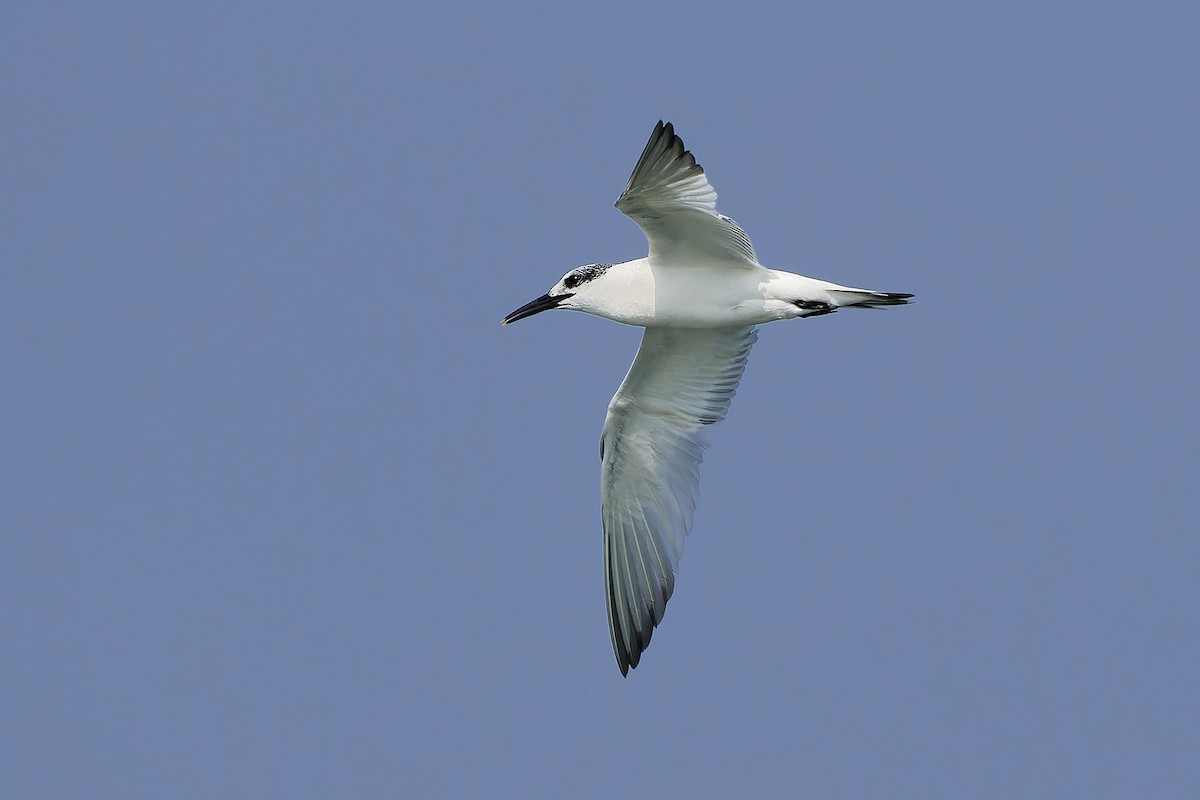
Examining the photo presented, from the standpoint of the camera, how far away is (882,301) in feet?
37.6

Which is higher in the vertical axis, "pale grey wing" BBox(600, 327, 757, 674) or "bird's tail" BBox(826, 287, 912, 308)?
"bird's tail" BBox(826, 287, 912, 308)

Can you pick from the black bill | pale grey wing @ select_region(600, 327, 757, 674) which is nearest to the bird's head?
the black bill

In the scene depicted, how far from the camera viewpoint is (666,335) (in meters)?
12.5

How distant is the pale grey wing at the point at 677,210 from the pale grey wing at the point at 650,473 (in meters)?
1.31

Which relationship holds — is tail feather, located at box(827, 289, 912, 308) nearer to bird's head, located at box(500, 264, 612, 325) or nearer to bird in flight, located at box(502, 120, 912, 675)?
bird in flight, located at box(502, 120, 912, 675)

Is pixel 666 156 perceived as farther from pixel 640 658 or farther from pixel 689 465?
pixel 640 658

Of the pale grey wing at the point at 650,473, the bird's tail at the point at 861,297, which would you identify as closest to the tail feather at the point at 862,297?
the bird's tail at the point at 861,297

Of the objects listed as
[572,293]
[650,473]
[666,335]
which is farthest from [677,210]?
[650,473]

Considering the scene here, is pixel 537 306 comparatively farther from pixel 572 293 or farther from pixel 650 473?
pixel 650 473

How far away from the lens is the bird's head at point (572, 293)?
11836 millimetres

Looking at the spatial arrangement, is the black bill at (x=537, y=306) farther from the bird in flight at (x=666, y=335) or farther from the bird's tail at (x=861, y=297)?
the bird's tail at (x=861, y=297)

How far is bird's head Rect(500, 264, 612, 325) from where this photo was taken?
1184cm

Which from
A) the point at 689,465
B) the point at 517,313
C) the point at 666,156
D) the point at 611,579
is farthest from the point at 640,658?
the point at 666,156

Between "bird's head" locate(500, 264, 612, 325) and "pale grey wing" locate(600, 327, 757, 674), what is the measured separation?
37.5 inches
